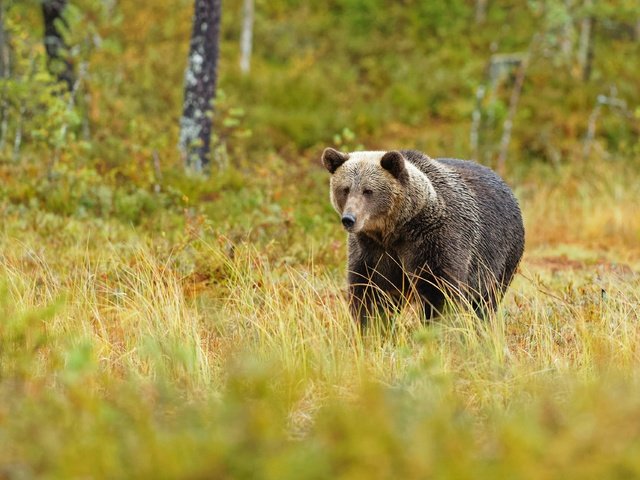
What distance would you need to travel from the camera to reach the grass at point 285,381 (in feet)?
8.79

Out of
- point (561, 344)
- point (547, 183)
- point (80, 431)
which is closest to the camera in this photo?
point (80, 431)

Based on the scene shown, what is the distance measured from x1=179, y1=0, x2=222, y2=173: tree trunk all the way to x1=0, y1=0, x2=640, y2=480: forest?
5 centimetres

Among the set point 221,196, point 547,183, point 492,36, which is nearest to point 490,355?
point 221,196

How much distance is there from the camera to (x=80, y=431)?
3.09 m

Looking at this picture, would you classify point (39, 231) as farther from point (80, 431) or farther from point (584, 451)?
point (584, 451)

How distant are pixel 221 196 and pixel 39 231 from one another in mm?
2726

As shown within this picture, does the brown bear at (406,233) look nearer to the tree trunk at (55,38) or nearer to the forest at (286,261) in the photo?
the forest at (286,261)

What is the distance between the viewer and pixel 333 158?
6.19m

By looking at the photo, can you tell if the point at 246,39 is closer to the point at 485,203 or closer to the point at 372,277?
the point at 485,203

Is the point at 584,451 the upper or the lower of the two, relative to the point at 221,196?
upper

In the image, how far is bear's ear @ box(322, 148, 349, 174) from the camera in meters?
6.13

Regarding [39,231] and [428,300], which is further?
[39,231]

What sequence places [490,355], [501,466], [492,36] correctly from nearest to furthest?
[501,466] < [490,355] < [492,36]

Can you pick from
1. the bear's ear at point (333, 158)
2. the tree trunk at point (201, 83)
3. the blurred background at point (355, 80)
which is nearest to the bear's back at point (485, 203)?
the bear's ear at point (333, 158)
